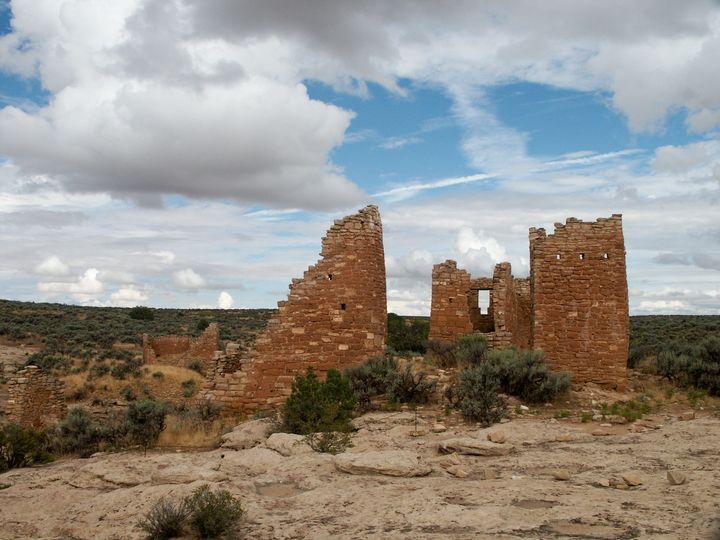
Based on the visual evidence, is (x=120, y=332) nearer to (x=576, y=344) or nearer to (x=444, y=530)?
(x=576, y=344)

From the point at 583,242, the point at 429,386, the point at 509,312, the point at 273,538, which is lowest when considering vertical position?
the point at 273,538

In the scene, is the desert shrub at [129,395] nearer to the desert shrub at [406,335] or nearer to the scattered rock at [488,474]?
the desert shrub at [406,335]

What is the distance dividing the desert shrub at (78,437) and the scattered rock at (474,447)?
6025 mm

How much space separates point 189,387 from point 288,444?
15.3 metres

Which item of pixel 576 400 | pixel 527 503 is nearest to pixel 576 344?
pixel 576 400

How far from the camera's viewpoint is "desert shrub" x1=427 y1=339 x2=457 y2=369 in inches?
567

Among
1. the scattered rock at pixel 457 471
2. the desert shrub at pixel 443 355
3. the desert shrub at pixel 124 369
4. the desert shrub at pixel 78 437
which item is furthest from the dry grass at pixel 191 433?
the desert shrub at pixel 124 369

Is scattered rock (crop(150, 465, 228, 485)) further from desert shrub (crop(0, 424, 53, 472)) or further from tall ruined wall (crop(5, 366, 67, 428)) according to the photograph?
tall ruined wall (crop(5, 366, 67, 428))

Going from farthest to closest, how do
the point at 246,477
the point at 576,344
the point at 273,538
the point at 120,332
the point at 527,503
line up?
the point at 120,332, the point at 576,344, the point at 246,477, the point at 527,503, the point at 273,538

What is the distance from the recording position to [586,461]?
7.40m

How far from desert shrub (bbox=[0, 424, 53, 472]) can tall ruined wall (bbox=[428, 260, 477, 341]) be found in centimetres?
1043

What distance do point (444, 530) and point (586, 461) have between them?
2943mm

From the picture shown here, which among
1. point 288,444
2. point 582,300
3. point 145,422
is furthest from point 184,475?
point 582,300

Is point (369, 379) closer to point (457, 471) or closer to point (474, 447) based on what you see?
Result: point (474, 447)
